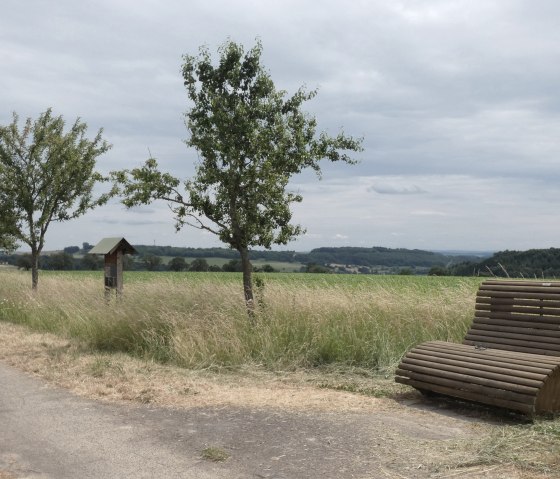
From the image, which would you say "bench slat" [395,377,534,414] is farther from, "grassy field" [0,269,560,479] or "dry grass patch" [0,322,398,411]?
"dry grass patch" [0,322,398,411]

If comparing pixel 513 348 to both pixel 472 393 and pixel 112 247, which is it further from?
pixel 112 247

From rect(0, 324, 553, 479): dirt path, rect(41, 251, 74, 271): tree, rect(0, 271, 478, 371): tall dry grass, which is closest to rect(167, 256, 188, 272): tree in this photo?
rect(41, 251, 74, 271): tree

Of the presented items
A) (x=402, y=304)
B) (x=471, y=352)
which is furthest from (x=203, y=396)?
(x=402, y=304)

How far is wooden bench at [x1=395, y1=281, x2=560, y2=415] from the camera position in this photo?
19.6 ft

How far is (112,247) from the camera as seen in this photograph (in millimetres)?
14250

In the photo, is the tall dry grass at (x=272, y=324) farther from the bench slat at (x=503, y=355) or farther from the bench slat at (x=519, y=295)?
the bench slat at (x=519, y=295)

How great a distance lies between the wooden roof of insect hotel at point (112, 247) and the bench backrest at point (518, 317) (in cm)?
913

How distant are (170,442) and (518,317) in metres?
4.26

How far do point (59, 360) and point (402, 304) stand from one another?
18.9ft

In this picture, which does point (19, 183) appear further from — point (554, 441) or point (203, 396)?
point (554, 441)

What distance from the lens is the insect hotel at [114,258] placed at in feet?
46.6

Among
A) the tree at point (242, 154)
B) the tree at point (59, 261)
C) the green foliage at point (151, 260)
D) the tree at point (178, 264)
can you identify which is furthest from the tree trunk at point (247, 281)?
the tree at point (59, 261)

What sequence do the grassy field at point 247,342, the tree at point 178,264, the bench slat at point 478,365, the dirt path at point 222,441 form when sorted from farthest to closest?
1. the tree at point 178,264
2. the grassy field at point 247,342
3. the bench slat at point 478,365
4. the dirt path at point 222,441

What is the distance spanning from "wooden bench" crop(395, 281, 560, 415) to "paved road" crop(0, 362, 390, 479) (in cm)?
116
